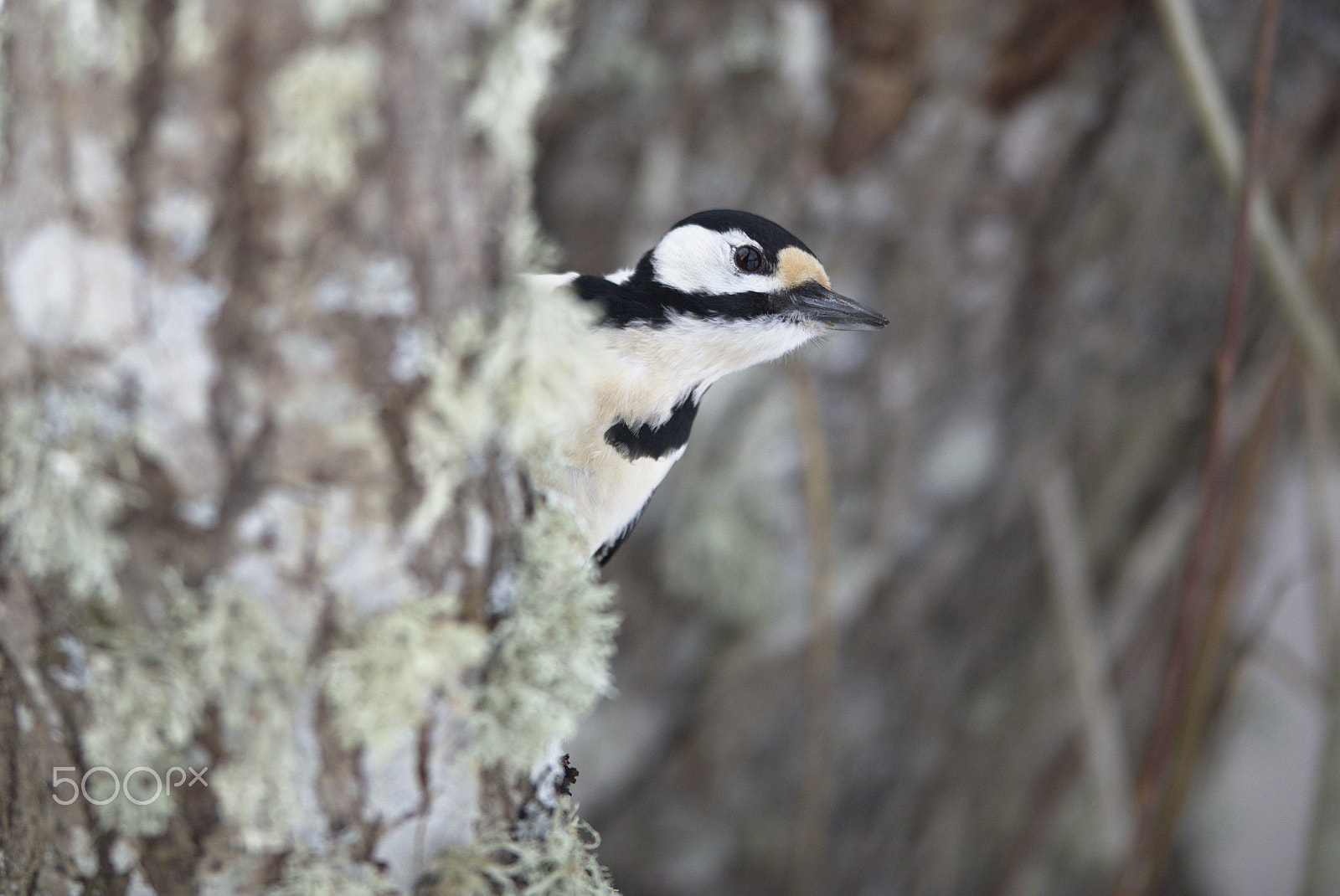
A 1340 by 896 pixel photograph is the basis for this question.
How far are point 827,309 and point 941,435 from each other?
0.95 meters

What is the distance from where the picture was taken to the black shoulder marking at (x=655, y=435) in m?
0.90

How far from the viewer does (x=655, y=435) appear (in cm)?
94

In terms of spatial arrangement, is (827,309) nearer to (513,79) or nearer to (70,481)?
(513,79)

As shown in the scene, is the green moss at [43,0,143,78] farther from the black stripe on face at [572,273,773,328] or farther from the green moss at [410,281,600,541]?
the black stripe on face at [572,273,773,328]

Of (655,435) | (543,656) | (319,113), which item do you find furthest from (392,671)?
(655,435)

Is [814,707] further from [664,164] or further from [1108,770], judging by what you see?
[664,164]

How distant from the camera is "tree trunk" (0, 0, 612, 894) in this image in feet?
1.53

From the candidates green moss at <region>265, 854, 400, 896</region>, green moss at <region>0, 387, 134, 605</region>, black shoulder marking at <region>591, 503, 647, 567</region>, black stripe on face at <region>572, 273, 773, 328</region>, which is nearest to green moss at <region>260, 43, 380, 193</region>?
green moss at <region>0, 387, 134, 605</region>

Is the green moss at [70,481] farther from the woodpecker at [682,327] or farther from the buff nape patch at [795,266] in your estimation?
the buff nape patch at [795,266]

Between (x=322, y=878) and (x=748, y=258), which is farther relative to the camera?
(x=748, y=258)

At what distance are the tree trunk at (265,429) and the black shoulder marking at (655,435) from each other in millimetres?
341

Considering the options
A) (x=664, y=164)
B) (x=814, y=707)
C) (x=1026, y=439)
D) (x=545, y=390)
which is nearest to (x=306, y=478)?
(x=545, y=390)

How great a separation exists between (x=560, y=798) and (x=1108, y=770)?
4.07 feet

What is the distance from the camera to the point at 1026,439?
6.06 ft
